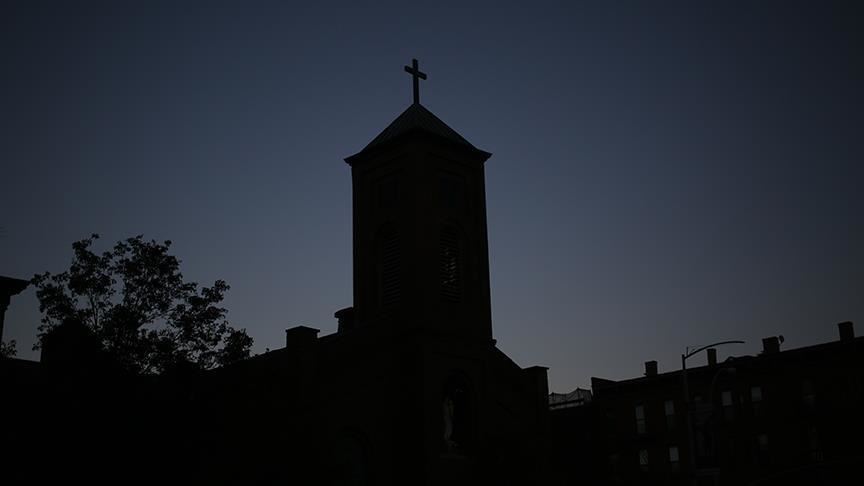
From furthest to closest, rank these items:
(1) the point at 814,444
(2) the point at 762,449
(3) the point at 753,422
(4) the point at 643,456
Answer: (4) the point at 643,456, (3) the point at 753,422, (2) the point at 762,449, (1) the point at 814,444

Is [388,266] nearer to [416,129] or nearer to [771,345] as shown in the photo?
[416,129]

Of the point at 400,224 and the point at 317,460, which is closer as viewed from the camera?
the point at 317,460

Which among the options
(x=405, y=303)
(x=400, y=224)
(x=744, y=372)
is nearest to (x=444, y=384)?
(x=405, y=303)

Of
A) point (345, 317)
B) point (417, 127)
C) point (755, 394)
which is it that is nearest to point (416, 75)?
point (417, 127)

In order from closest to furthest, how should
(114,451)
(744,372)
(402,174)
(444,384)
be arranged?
(114,451) < (444,384) < (402,174) < (744,372)

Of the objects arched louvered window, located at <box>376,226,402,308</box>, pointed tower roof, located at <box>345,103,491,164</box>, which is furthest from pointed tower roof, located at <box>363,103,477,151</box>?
arched louvered window, located at <box>376,226,402,308</box>

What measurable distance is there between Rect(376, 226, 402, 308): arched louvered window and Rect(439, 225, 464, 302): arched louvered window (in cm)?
178

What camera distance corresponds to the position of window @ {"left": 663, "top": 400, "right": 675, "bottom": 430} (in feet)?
215

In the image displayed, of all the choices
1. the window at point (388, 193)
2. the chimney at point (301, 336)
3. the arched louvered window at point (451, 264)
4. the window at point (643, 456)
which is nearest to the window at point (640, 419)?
the window at point (643, 456)

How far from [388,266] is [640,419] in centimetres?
3711

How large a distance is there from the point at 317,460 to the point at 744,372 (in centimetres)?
4218

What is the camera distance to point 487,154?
132 ft

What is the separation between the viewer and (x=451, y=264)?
37656 millimetres

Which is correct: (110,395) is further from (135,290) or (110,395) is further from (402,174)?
(402,174)
